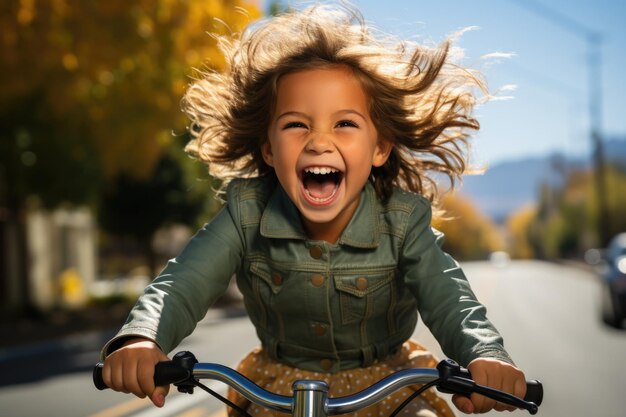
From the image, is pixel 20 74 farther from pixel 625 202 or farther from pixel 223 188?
pixel 625 202

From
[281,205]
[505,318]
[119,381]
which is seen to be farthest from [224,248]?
[505,318]

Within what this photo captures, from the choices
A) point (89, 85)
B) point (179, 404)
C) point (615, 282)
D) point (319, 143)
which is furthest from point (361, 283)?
point (89, 85)

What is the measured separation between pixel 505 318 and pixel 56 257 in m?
20.3

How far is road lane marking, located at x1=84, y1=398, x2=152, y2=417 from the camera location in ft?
28.1

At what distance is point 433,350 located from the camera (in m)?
9.61

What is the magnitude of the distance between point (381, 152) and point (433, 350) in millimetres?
6671

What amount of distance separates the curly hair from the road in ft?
17.5

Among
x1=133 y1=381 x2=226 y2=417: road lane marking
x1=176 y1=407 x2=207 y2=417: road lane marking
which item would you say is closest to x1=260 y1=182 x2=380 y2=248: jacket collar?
x1=176 y1=407 x2=207 y2=417: road lane marking

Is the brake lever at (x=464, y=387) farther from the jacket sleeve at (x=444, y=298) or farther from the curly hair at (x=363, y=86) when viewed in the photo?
the curly hair at (x=363, y=86)

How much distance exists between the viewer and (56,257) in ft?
115

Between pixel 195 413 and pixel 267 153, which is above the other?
pixel 267 153

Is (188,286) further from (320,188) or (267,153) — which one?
(267,153)

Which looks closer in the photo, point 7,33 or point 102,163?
point 7,33

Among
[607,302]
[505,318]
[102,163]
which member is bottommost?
[505,318]
